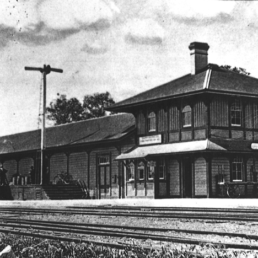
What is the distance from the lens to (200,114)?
2812 cm

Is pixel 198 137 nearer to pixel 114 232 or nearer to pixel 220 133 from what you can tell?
pixel 220 133

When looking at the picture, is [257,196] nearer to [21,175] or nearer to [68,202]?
[68,202]

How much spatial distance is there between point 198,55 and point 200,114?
4.49m

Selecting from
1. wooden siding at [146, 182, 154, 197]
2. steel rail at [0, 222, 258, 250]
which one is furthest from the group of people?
steel rail at [0, 222, 258, 250]

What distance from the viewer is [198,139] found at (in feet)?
91.8

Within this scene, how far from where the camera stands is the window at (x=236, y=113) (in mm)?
28844

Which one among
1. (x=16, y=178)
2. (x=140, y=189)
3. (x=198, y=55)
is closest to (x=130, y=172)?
(x=140, y=189)

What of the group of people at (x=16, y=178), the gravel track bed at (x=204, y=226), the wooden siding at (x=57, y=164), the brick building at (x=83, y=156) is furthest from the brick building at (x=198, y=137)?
the gravel track bed at (x=204, y=226)

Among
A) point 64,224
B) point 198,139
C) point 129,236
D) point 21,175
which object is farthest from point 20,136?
point 129,236

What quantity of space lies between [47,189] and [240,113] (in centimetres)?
1158

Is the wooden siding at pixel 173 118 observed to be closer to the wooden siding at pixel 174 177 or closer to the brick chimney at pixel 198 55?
the wooden siding at pixel 174 177

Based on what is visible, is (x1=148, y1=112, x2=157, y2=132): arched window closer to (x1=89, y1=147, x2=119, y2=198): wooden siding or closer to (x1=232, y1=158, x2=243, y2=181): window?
(x1=89, y1=147, x2=119, y2=198): wooden siding

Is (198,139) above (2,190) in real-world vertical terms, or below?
above

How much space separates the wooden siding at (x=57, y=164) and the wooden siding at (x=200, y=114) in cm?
1163
